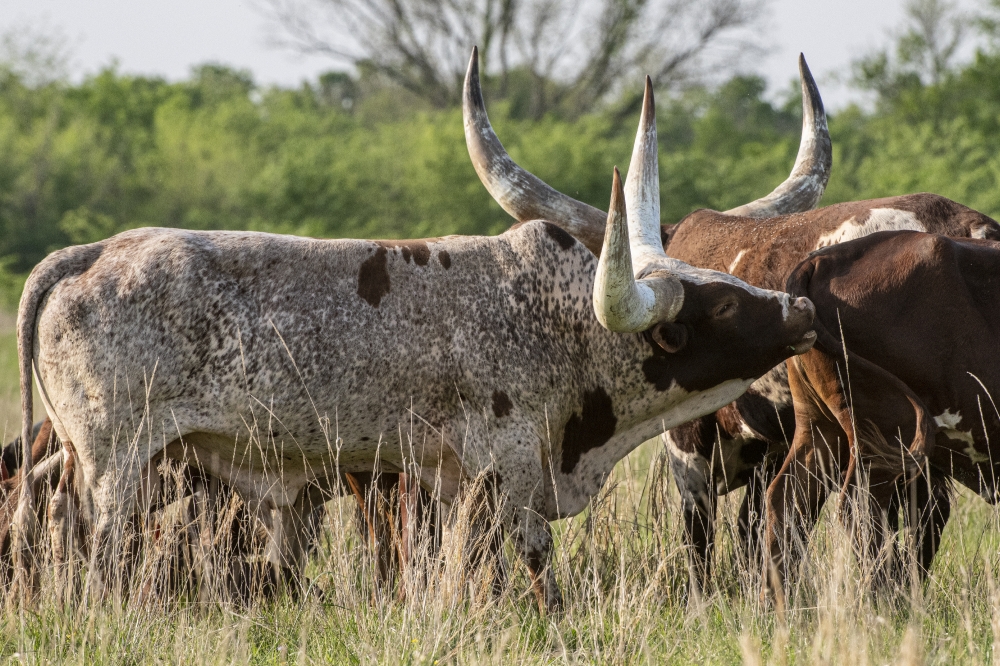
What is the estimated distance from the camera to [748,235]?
5031mm

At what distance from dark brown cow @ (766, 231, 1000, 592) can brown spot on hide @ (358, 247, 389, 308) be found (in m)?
1.42

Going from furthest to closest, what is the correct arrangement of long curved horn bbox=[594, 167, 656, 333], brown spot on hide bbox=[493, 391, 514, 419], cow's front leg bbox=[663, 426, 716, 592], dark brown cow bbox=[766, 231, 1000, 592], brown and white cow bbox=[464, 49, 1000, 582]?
cow's front leg bbox=[663, 426, 716, 592] < brown and white cow bbox=[464, 49, 1000, 582] < brown spot on hide bbox=[493, 391, 514, 419] < dark brown cow bbox=[766, 231, 1000, 592] < long curved horn bbox=[594, 167, 656, 333]

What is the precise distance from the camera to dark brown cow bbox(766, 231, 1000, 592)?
3.86 metres

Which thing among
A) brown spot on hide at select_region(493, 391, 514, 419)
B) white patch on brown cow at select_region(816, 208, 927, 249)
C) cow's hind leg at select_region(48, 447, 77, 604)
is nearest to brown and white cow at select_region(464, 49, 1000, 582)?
white patch on brown cow at select_region(816, 208, 927, 249)

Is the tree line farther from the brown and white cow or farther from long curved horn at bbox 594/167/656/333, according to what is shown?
long curved horn at bbox 594/167/656/333

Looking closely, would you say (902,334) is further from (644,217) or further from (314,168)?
(314,168)

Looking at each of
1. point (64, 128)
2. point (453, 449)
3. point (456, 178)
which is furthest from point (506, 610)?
point (64, 128)

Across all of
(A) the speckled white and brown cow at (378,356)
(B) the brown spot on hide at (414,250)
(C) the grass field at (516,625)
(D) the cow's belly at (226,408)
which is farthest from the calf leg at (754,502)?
(B) the brown spot on hide at (414,250)

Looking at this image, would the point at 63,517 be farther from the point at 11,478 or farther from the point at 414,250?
the point at 414,250

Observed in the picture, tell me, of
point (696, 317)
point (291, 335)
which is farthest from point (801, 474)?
point (291, 335)

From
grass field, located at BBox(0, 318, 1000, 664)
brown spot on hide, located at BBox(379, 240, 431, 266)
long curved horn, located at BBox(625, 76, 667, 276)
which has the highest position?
long curved horn, located at BBox(625, 76, 667, 276)

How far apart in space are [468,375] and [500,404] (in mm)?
147

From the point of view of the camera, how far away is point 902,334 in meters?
3.92

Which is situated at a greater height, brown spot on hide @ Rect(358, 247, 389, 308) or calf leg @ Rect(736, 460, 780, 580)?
brown spot on hide @ Rect(358, 247, 389, 308)
